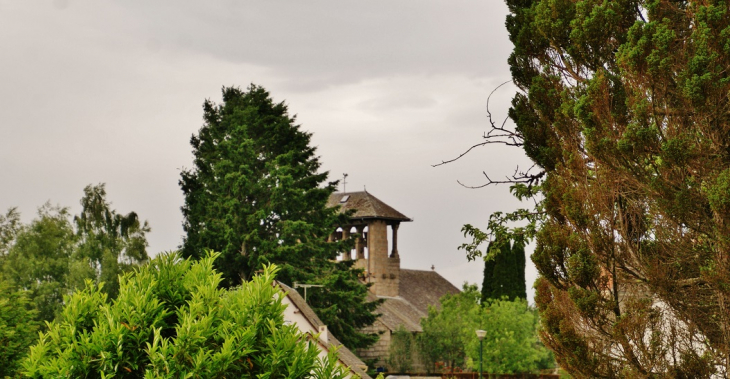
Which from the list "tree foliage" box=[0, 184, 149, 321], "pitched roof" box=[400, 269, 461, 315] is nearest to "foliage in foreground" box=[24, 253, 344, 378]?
"tree foliage" box=[0, 184, 149, 321]

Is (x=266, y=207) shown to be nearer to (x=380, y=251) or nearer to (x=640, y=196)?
(x=380, y=251)

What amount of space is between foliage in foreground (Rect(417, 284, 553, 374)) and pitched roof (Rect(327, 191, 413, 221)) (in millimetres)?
7350

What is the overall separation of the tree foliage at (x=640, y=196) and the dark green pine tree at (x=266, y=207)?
87.3 feet

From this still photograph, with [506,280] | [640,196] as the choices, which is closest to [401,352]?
[506,280]

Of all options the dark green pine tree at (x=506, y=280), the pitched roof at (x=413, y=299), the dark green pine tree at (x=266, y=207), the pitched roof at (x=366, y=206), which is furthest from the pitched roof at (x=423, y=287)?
the dark green pine tree at (x=266, y=207)

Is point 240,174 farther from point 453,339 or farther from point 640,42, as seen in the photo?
point 640,42

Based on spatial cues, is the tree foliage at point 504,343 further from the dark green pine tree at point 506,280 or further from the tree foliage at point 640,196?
the tree foliage at point 640,196

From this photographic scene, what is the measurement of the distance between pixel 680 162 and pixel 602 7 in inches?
110

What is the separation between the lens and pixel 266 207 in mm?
42031

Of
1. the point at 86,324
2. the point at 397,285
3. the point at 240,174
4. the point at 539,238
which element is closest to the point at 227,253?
the point at 240,174

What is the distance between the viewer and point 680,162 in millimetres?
11312

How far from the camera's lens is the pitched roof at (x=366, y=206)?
5897cm

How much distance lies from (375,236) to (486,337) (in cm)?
1362

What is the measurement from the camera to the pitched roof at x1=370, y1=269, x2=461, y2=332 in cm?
5750
